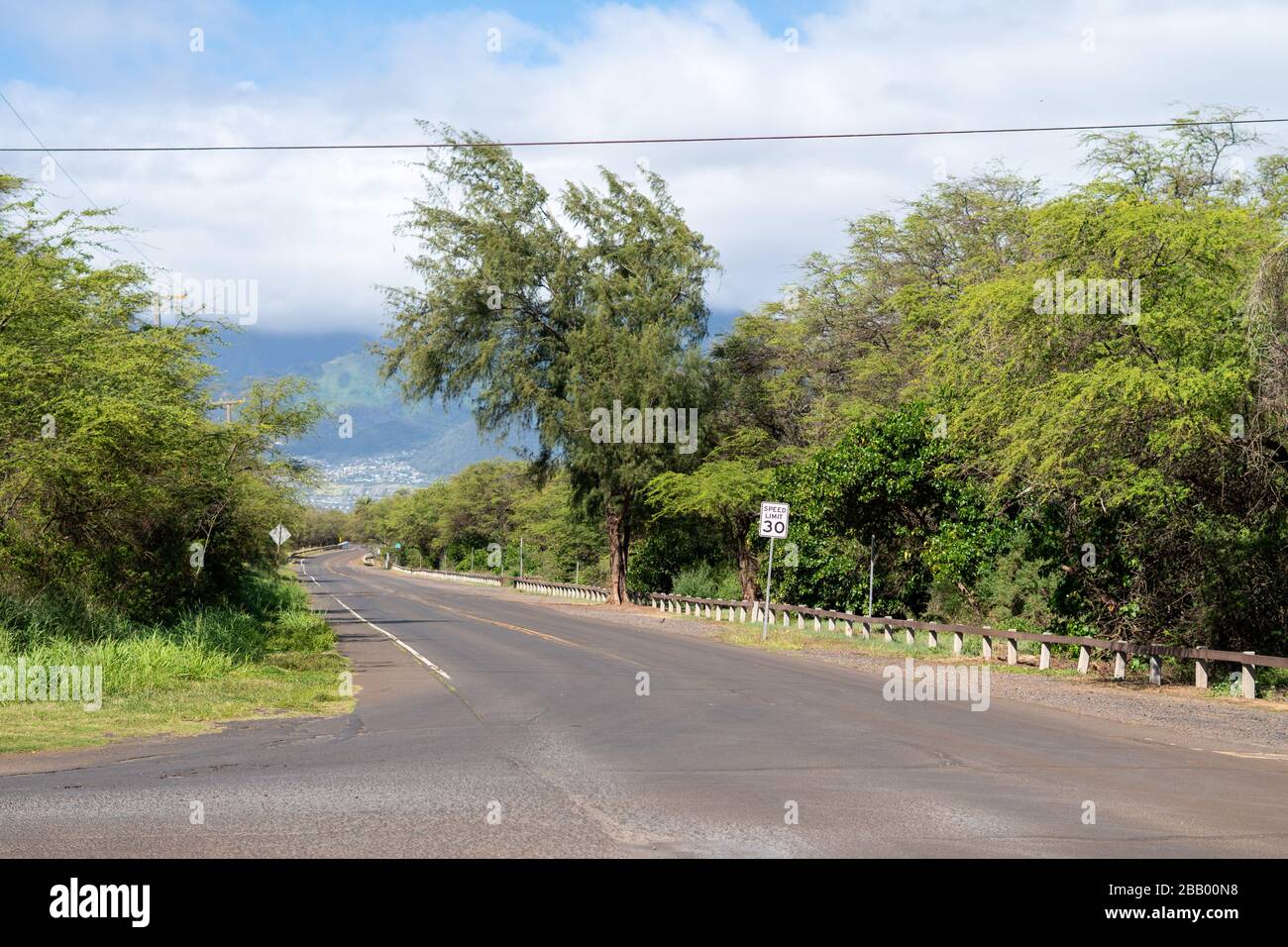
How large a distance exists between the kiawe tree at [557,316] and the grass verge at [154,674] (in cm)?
2551

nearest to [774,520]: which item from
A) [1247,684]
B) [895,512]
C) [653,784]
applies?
[895,512]

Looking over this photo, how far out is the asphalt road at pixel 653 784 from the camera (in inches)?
311

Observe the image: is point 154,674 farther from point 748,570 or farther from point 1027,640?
point 748,570

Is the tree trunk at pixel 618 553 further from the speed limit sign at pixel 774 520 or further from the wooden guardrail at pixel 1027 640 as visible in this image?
the speed limit sign at pixel 774 520

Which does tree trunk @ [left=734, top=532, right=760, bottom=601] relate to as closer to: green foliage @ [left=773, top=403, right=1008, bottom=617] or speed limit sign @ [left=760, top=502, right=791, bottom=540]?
green foliage @ [left=773, top=403, right=1008, bottom=617]

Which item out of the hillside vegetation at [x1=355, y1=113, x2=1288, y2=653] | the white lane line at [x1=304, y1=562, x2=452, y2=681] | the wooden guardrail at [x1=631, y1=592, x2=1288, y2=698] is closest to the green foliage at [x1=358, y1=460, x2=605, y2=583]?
the hillside vegetation at [x1=355, y1=113, x2=1288, y2=653]

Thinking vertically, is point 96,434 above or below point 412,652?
above

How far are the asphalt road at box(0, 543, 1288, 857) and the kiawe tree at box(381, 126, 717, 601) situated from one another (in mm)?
33134

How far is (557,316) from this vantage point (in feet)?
173

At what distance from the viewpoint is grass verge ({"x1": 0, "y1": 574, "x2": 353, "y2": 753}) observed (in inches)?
538

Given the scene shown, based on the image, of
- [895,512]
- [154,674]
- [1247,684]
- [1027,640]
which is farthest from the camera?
[895,512]

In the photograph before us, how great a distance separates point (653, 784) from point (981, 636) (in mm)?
19392

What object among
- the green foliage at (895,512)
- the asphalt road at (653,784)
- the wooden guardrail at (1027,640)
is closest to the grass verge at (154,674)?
the asphalt road at (653,784)
